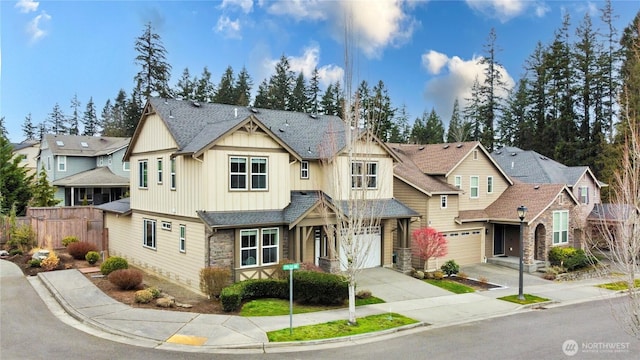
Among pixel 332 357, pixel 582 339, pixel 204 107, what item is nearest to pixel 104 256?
pixel 204 107

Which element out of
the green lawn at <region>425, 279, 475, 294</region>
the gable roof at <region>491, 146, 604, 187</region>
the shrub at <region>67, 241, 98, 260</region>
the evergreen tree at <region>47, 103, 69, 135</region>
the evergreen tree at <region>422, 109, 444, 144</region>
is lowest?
the green lawn at <region>425, 279, 475, 294</region>

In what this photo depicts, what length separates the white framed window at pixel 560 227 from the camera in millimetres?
27609

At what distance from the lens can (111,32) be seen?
74.3 ft

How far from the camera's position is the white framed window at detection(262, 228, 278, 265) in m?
18.8

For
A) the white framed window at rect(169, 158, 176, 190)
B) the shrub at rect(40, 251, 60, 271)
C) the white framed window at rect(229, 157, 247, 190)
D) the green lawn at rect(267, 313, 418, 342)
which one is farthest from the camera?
the shrub at rect(40, 251, 60, 271)

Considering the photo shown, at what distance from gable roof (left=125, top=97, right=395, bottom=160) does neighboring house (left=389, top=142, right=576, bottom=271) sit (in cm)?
483

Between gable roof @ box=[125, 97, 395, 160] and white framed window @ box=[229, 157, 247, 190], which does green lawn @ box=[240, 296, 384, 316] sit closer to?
white framed window @ box=[229, 157, 247, 190]

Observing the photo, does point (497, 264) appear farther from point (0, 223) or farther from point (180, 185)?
point (0, 223)

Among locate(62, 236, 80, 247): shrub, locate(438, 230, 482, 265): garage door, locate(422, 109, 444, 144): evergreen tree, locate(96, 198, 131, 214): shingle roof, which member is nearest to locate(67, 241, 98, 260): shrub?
locate(62, 236, 80, 247): shrub

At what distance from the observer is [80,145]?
43562 mm

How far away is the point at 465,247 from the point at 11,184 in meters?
32.8

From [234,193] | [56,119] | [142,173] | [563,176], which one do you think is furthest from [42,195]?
[56,119]

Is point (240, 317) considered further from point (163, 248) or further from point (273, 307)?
point (163, 248)

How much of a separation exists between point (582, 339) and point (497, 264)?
14026 millimetres
